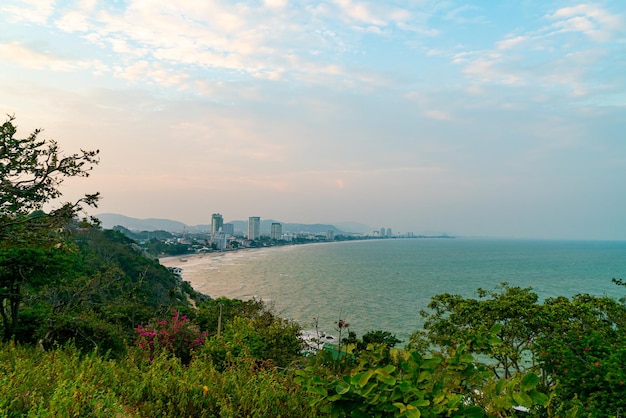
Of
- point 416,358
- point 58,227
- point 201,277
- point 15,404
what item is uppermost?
point 58,227

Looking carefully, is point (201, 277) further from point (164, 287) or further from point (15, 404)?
point (15, 404)

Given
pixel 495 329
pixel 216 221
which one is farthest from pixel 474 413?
pixel 216 221

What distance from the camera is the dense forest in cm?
177

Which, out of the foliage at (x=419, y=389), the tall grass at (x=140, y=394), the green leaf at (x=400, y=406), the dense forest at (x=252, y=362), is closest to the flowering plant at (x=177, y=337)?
the dense forest at (x=252, y=362)

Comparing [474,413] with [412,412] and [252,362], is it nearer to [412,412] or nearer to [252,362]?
[412,412]

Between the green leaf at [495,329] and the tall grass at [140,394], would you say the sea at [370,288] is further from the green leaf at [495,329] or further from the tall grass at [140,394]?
the green leaf at [495,329]

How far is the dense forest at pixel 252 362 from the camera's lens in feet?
5.81

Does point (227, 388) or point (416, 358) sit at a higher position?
point (416, 358)

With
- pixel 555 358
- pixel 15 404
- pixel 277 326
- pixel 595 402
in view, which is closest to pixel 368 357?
pixel 15 404

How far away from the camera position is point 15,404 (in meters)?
2.37

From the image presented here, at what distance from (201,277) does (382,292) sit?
96.1ft

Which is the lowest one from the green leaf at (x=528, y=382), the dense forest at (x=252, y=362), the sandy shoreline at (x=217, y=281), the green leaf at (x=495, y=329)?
the sandy shoreline at (x=217, y=281)

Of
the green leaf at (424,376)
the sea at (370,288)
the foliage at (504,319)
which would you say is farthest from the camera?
the sea at (370,288)

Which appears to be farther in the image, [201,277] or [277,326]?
[201,277]
